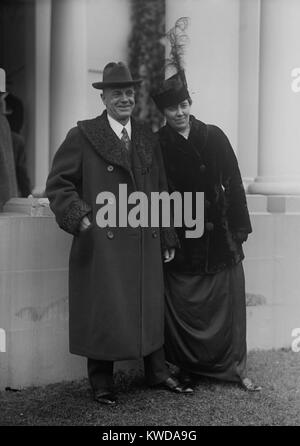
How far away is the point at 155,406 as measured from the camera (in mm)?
3600

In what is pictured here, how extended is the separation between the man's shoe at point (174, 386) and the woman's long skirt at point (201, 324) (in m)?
0.10

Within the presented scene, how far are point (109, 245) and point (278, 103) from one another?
2066 millimetres

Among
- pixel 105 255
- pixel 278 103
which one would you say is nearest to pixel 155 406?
pixel 105 255

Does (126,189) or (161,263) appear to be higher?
(126,189)

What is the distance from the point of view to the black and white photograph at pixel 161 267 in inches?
138

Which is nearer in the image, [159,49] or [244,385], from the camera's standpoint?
[244,385]

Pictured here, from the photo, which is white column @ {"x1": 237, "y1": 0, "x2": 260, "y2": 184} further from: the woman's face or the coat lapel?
the coat lapel

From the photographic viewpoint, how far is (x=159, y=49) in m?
7.39

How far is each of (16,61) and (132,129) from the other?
4620 millimetres

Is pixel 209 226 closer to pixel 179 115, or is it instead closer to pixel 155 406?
pixel 179 115

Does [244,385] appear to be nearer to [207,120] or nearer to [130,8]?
[207,120]

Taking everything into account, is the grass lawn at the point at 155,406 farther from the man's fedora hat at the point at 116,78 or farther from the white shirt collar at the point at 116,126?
the man's fedora hat at the point at 116,78
